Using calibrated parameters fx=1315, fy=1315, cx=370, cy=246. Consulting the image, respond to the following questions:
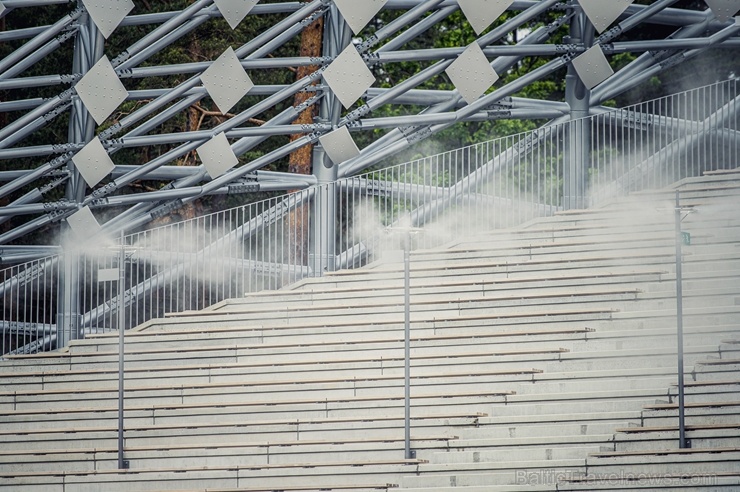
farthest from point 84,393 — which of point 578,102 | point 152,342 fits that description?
point 578,102

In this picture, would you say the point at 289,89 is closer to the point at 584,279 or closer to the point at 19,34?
the point at 19,34

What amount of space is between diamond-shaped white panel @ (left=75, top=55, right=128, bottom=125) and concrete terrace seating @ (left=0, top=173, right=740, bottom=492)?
4239mm

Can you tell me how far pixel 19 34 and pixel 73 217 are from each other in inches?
139

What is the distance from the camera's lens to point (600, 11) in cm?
2159

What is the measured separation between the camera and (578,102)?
76.5ft

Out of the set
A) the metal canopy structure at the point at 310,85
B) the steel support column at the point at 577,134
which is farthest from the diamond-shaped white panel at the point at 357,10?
the steel support column at the point at 577,134

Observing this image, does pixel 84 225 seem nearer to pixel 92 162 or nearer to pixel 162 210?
pixel 92 162

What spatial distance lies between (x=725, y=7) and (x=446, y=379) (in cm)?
904

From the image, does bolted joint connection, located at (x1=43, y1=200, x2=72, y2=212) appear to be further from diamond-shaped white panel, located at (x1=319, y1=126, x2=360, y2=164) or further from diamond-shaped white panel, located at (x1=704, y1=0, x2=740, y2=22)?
diamond-shaped white panel, located at (x1=704, y1=0, x2=740, y2=22)

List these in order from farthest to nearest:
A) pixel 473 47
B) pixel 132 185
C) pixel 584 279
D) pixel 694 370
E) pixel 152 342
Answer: pixel 132 185 → pixel 473 47 → pixel 152 342 → pixel 584 279 → pixel 694 370

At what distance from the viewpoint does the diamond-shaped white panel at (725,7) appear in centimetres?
2223

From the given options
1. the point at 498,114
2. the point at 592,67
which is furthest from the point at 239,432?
the point at 592,67

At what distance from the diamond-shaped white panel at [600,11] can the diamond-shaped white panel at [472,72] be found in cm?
184

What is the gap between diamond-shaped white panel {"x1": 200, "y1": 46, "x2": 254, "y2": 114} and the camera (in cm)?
2267
